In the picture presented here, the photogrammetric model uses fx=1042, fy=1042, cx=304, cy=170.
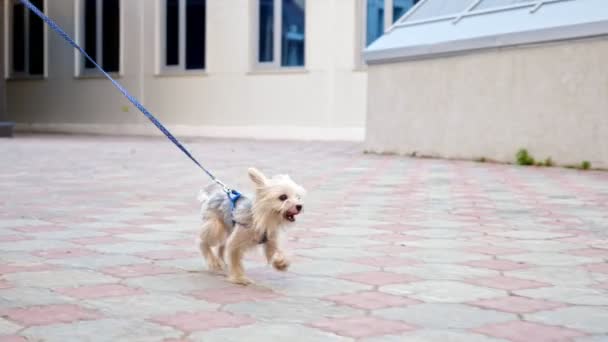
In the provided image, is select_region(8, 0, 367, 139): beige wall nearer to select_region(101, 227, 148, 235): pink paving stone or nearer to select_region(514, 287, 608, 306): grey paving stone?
select_region(101, 227, 148, 235): pink paving stone

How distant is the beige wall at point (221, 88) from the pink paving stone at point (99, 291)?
55.8 feet

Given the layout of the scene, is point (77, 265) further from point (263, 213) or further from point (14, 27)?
point (14, 27)

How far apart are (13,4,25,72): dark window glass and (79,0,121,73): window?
2.65 m

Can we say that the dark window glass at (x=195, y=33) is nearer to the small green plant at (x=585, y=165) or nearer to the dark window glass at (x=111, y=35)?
the dark window glass at (x=111, y=35)

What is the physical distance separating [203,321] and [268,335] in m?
0.33

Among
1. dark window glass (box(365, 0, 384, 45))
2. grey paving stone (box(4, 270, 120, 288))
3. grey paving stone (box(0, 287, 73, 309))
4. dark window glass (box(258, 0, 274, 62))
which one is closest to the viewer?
grey paving stone (box(0, 287, 73, 309))

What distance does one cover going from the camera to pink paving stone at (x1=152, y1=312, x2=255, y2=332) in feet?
11.9

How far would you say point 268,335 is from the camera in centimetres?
350

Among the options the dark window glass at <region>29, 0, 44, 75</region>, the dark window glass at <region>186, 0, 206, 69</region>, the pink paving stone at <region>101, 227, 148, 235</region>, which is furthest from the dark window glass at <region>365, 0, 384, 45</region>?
the pink paving stone at <region>101, 227, 148, 235</region>

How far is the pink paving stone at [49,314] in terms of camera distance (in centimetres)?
369

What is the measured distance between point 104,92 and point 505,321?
75.8ft

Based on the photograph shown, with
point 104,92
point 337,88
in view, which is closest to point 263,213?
point 337,88

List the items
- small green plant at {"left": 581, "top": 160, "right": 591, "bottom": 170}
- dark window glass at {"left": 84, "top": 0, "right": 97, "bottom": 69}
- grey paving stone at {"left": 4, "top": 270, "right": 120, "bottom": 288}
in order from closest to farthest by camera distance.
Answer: grey paving stone at {"left": 4, "top": 270, "right": 120, "bottom": 288}, small green plant at {"left": 581, "top": 160, "right": 591, "bottom": 170}, dark window glass at {"left": 84, "top": 0, "right": 97, "bottom": 69}

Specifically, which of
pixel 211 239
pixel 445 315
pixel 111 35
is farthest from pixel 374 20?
pixel 445 315
